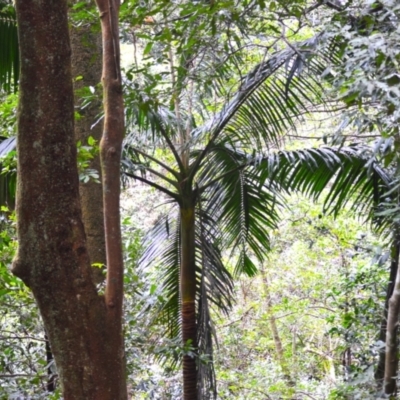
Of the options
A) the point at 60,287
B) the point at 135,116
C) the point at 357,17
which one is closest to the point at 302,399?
the point at 135,116

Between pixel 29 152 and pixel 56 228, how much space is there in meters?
0.21

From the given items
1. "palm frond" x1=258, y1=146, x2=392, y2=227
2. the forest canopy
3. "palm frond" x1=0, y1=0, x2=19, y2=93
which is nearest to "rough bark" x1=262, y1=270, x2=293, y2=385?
the forest canopy

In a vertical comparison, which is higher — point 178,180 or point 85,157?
point 178,180

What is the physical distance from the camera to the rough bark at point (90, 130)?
2.88 meters

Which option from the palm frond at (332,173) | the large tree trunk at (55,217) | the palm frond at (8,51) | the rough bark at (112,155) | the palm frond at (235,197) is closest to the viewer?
the large tree trunk at (55,217)

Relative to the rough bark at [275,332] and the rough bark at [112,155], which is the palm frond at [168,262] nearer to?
the rough bark at [112,155]

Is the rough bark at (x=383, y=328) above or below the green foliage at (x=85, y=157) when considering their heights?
below

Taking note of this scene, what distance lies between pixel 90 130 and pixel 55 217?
5.46ft

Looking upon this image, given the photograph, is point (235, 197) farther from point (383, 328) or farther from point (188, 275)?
point (383, 328)

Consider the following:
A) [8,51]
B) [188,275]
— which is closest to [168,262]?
[188,275]

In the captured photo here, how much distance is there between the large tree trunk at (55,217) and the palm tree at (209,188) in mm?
1776

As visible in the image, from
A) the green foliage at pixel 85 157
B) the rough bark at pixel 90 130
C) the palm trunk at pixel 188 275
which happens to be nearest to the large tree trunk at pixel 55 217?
the green foliage at pixel 85 157

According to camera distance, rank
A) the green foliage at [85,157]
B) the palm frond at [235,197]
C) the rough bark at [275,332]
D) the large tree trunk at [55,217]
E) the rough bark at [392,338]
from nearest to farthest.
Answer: the large tree trunk at [55,217], the green foliage at [85,157], the rough bark at [392,338], the palm frond at [235,197], the rough bark at [275,332]

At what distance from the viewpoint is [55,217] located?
1.52 meters
